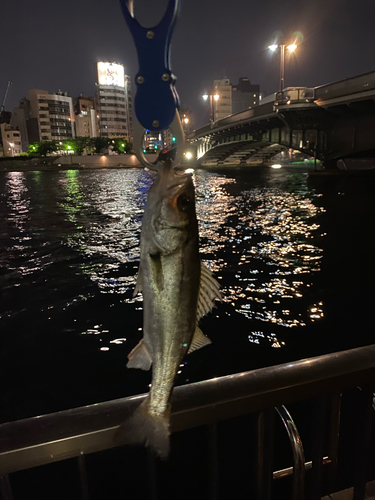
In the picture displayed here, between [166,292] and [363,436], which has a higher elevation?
[166,292]

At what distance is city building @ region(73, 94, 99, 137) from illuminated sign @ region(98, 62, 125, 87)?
14.0m

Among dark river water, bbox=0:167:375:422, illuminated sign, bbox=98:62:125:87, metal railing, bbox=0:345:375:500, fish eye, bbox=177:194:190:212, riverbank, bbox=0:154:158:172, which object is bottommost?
dark river water, bbox=0:167:375:422

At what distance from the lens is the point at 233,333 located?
9.79m

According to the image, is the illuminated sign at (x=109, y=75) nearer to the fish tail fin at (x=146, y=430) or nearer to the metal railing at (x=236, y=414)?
the metal railing at (x=236, y=414)

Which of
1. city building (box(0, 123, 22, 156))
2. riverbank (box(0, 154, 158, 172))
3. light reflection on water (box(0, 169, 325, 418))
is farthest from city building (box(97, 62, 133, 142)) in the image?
light reflection on water (box(0, 169, 325, 418))

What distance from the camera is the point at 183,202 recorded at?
169cm

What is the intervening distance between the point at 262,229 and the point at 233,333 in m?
13.2

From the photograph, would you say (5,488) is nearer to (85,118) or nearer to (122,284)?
(122,284)

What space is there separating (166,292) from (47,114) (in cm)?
18117

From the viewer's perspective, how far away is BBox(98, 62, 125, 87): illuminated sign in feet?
614

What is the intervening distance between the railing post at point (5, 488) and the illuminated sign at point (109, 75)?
207 meters

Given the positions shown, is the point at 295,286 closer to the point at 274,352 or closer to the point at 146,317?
the point at 274,352

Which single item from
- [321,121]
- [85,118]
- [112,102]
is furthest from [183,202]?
[112,102]

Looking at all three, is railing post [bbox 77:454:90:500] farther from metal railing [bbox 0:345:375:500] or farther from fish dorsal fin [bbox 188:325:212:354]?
fish dorsal fin [bbox 188:325:212:354]
